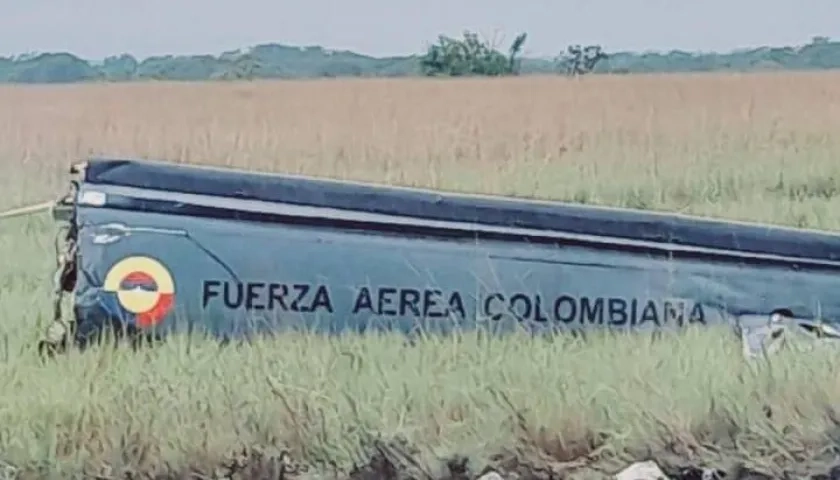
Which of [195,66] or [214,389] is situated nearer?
[214,389]

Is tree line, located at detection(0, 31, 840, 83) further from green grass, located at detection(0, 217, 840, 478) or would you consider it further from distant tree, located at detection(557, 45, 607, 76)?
green grass, located at detection(0, 217, 840, 478)

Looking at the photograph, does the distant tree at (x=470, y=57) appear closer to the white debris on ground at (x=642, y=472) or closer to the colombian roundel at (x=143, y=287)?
the colombian roundel at (x=143, y=287)

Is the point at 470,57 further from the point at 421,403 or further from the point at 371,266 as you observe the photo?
the point at 421,403

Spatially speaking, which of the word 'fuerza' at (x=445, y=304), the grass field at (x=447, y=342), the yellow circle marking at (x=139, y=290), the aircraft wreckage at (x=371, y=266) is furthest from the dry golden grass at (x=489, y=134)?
the yellow circle marking at (x=139, y=290)

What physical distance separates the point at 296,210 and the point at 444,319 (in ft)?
1.07

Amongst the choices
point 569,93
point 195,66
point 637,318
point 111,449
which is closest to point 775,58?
point 569,93

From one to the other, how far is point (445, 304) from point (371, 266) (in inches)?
5.9

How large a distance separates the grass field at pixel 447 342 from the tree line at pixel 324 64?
0.10ft

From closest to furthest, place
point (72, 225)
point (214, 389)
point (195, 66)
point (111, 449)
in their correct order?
point (111, 449) < point (214, 389) < point (72, 225) < point (195, 66)

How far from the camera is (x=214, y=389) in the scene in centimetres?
248

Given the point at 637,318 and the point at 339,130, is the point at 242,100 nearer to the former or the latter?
the point at 339,130

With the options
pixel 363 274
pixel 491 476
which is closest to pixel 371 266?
pixel 363 274

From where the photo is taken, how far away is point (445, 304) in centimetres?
269

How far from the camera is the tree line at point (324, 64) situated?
3.01 metres
